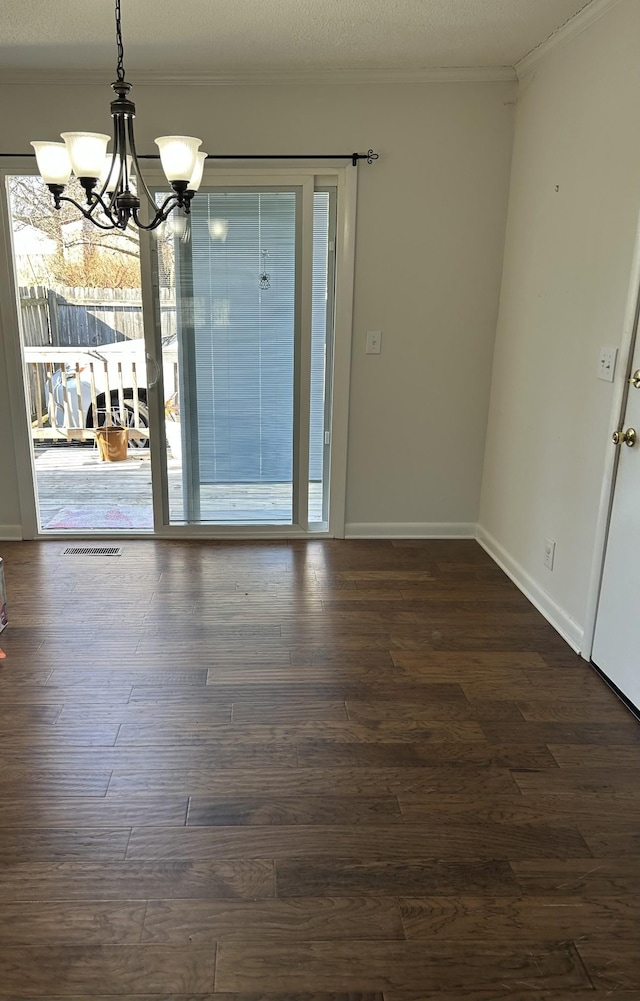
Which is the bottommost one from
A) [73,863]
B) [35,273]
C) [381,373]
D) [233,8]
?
[73,863]

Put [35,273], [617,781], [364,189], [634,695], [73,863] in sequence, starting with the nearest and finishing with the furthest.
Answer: [73,863], [617,781], [634,695], [364,189], [35,273]

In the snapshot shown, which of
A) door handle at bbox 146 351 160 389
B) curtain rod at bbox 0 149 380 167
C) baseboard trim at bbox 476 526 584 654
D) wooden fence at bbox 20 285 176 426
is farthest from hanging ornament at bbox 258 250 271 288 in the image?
wooden fence at bbox 20 285 176 426

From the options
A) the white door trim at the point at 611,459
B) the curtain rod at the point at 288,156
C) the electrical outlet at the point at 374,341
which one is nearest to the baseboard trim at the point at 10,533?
the curtain rod at the point at 288,156

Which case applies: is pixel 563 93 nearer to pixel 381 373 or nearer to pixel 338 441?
pixel 381 373

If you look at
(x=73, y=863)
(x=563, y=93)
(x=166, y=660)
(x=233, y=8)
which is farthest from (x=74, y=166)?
(x=563, y=93)

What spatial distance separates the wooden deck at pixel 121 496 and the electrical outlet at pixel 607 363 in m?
1.97

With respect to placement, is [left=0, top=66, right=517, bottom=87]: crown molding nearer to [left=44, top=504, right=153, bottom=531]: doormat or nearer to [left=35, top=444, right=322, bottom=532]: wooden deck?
[left=35, top=444, right=322, bottom=532]: wooden deck

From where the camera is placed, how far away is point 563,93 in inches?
120

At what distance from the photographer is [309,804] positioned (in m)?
1.98

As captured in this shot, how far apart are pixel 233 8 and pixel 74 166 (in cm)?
116

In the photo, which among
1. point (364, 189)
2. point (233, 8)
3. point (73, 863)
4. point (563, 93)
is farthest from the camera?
point (364, 189)

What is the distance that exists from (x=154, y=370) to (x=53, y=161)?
1.76 meters

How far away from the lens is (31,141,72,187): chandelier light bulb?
86.6 inches

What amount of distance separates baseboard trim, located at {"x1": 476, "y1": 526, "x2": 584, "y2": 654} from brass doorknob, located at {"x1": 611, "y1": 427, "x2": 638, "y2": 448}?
85cm
